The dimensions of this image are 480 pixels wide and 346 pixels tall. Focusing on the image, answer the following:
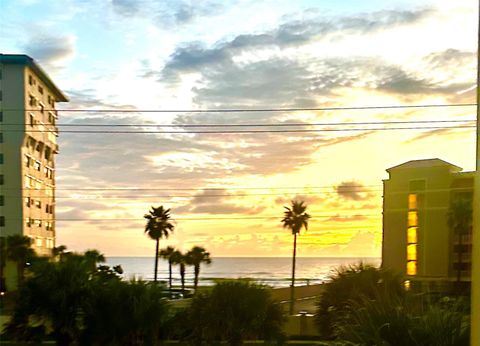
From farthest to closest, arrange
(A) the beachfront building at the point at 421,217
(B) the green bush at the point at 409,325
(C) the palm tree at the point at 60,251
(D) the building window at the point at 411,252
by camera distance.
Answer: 1. (D) the building window at the point at 411,252
2. (A) the beachfront building at the point at 421,217
3. (C) the palm tree at the point at 60,251
4. (B) the green bush at the point at 409,325

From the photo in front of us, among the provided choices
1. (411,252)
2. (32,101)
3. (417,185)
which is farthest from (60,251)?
(417,185)

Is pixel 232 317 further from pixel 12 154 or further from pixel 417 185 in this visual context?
pixel 417 185

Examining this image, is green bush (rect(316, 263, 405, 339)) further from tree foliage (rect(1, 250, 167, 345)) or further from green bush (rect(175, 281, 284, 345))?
tree foliage (rect(1, 250, 167, 345))

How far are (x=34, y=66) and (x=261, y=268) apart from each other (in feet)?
11.8

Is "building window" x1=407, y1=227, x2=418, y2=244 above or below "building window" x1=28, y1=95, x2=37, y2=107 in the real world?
below

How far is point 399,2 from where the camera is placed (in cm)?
427

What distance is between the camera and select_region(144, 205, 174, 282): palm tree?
754 centimetres

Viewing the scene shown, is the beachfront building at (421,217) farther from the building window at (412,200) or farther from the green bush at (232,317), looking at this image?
the green bush at (232,317)

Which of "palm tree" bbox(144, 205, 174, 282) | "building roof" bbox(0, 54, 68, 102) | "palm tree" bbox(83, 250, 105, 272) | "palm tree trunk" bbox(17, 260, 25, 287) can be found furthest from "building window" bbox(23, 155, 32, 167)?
"palm tree" bbox(144, 205, 174, 282)

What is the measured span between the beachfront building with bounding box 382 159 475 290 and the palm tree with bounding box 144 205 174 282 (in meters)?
2.99

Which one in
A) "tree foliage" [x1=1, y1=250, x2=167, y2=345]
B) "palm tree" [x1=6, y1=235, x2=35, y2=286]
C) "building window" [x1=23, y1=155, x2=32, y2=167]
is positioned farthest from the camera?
"tree foliage" [x1=1, y1=250, x2=167, y2=345]

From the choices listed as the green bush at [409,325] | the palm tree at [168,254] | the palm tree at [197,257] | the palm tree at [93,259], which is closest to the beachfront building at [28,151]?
the palm tree at [93,259]

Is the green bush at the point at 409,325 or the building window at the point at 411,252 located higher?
the green bush at the point at 409,325

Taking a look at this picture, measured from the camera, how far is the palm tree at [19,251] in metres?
4.65
